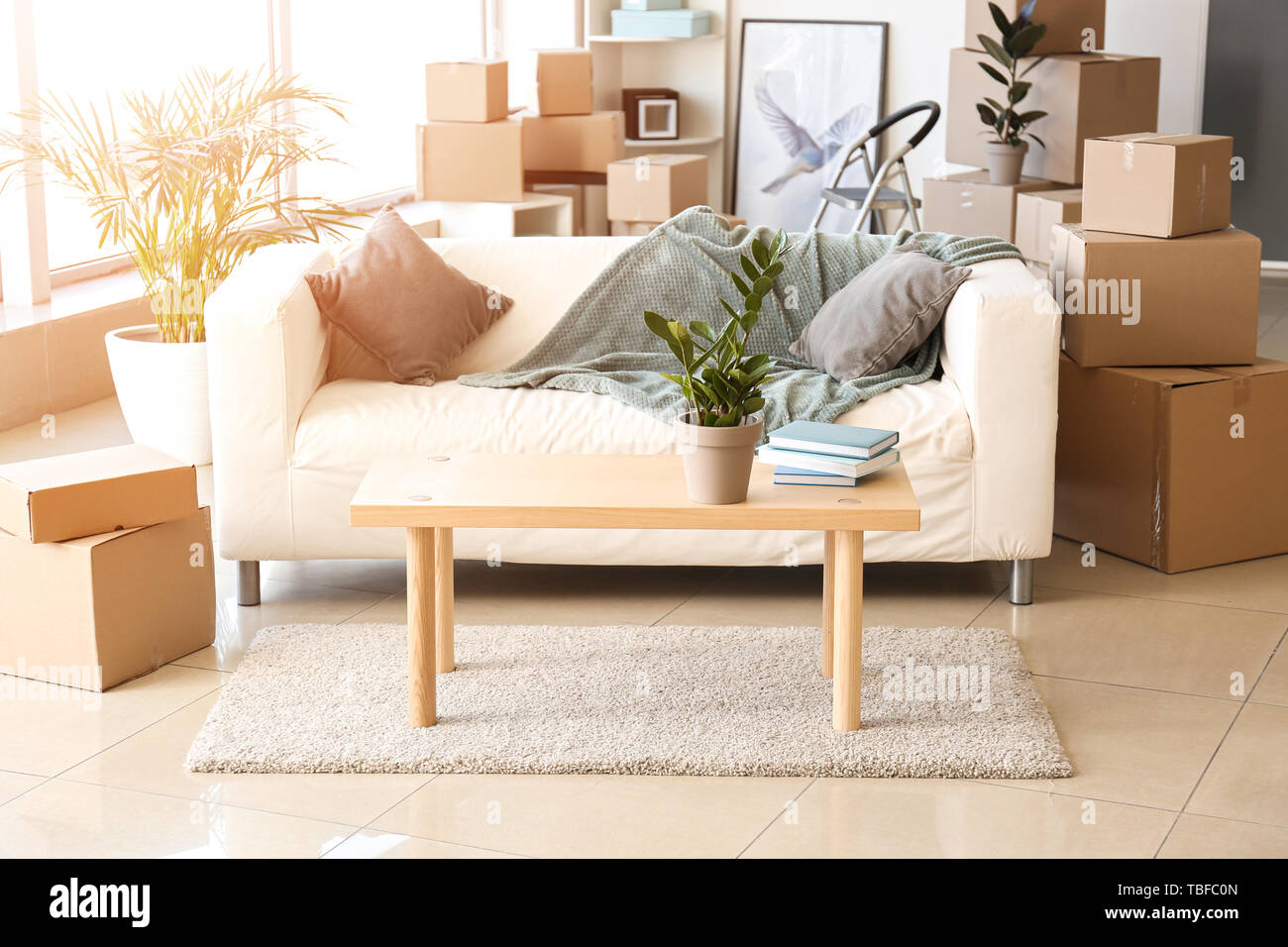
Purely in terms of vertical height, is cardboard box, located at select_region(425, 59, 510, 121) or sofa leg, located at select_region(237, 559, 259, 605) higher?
cardboard box, located at select_region(425, 59, 510, 121)

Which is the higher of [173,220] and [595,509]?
[173,220]

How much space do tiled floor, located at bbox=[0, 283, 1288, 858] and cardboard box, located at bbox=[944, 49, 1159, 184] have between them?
2.70m

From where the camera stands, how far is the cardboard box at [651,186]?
5.89 m

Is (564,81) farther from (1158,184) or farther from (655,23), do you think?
(1158,184)

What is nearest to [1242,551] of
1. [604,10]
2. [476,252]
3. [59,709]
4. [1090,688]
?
[1090,688]

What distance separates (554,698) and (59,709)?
2.94 feet

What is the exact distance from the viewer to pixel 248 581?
332 cm

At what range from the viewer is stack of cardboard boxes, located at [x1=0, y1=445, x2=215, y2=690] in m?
2.80

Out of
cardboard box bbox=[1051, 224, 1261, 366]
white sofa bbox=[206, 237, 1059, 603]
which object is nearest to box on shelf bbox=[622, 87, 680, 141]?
cardboard box bbox=[1051, 224, 1261, 366]

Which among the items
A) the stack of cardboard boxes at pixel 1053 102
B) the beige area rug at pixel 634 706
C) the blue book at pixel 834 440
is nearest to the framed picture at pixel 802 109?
the stack of cardboard boxes at pixel 1053 102

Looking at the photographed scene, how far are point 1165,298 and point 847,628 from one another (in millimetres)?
1454

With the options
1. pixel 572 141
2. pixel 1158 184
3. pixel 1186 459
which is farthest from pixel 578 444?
pixel 572 141

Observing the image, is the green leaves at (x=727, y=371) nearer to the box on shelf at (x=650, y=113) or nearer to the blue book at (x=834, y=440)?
the blue book at (x=834, y=440)

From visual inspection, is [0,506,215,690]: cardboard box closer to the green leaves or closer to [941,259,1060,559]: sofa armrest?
the green leaves
